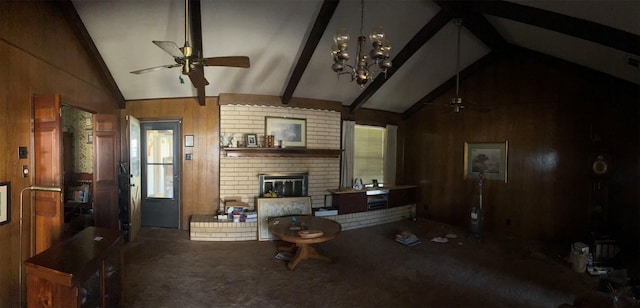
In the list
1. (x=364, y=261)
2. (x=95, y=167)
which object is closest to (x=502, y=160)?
(x=364, y=261)

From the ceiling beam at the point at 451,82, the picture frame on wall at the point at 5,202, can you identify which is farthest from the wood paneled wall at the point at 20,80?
the ceiling beam at the point at 451,82

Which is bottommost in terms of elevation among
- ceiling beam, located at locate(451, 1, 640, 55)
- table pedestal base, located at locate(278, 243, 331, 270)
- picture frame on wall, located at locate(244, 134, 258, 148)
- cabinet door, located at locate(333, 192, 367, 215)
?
table pedestal base, located at locate(278, 243, 331, 270)

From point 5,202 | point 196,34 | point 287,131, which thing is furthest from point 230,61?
point 287,131

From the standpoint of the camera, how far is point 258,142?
15.6ft

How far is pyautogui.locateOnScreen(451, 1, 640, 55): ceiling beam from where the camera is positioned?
8.84 ft

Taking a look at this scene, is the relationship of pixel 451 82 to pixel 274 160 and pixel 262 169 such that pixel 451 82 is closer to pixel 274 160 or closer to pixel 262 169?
pixel 274 160

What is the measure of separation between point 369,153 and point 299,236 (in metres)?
3.20

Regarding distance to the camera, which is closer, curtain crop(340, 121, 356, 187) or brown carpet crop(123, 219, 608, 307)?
brown carpet crop(123, 219, 608, 307)

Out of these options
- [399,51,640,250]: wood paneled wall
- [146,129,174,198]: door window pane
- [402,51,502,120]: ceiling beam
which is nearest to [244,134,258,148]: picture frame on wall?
[146,129,174,198]: door window pane

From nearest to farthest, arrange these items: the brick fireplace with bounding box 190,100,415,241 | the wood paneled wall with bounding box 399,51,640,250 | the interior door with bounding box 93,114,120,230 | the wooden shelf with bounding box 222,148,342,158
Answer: the interior door with bounding box 93,114,120,230
the wood paneled wall with bounding box 399,51,640,250
the brick fireplace with bounding box 190,100,415,241
the wooden shelf with bounding box 222,148,342,158

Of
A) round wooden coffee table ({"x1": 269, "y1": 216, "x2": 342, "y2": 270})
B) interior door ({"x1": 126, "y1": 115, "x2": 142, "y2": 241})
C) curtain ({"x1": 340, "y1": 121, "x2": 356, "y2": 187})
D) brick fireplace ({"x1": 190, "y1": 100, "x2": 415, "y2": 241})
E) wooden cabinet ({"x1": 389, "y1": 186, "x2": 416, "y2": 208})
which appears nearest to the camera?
round wooden coffee table ({"x1": 269, "y1": 216, "x2": 342, "y2": 270})

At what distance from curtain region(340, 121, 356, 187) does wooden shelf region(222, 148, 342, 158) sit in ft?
0.83

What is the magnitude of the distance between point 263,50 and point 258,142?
1586 millimetres

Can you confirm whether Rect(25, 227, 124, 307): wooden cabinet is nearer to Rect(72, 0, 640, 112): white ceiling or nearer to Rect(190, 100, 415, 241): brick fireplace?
Rect(190, 100, 415, 241): brick fireplace
